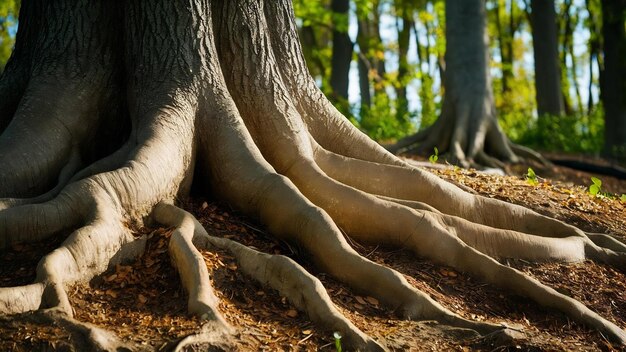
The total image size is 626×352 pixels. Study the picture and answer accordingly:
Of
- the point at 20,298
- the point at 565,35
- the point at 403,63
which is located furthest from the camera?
the point at 565,35

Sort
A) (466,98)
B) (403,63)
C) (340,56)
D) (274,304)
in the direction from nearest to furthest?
(274,304), (466,98), (340,56), (403,63)

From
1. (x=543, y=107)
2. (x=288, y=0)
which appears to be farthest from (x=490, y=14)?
(x=288, y=0)

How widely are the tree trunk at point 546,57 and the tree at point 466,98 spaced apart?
25.1 ft

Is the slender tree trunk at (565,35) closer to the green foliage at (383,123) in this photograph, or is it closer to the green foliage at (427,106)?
the green foliage at (427,106)

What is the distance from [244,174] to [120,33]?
75.7 inches

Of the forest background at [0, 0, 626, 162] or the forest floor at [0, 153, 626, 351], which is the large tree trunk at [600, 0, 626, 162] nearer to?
the forest background at [0, 0, 626, 162]

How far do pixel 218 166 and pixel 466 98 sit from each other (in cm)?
828

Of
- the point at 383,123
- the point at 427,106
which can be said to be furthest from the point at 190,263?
the point at 427,106

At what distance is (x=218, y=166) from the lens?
20.1 ft

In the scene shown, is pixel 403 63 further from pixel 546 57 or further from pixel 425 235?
pixel 425 235

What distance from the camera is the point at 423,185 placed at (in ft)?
21.1

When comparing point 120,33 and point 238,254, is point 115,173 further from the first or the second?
point 120,33

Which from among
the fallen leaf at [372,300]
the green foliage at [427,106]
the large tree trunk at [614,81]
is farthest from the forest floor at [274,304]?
the green foliage at [427,106]

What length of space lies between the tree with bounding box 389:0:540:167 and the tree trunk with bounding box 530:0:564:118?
7641mm
